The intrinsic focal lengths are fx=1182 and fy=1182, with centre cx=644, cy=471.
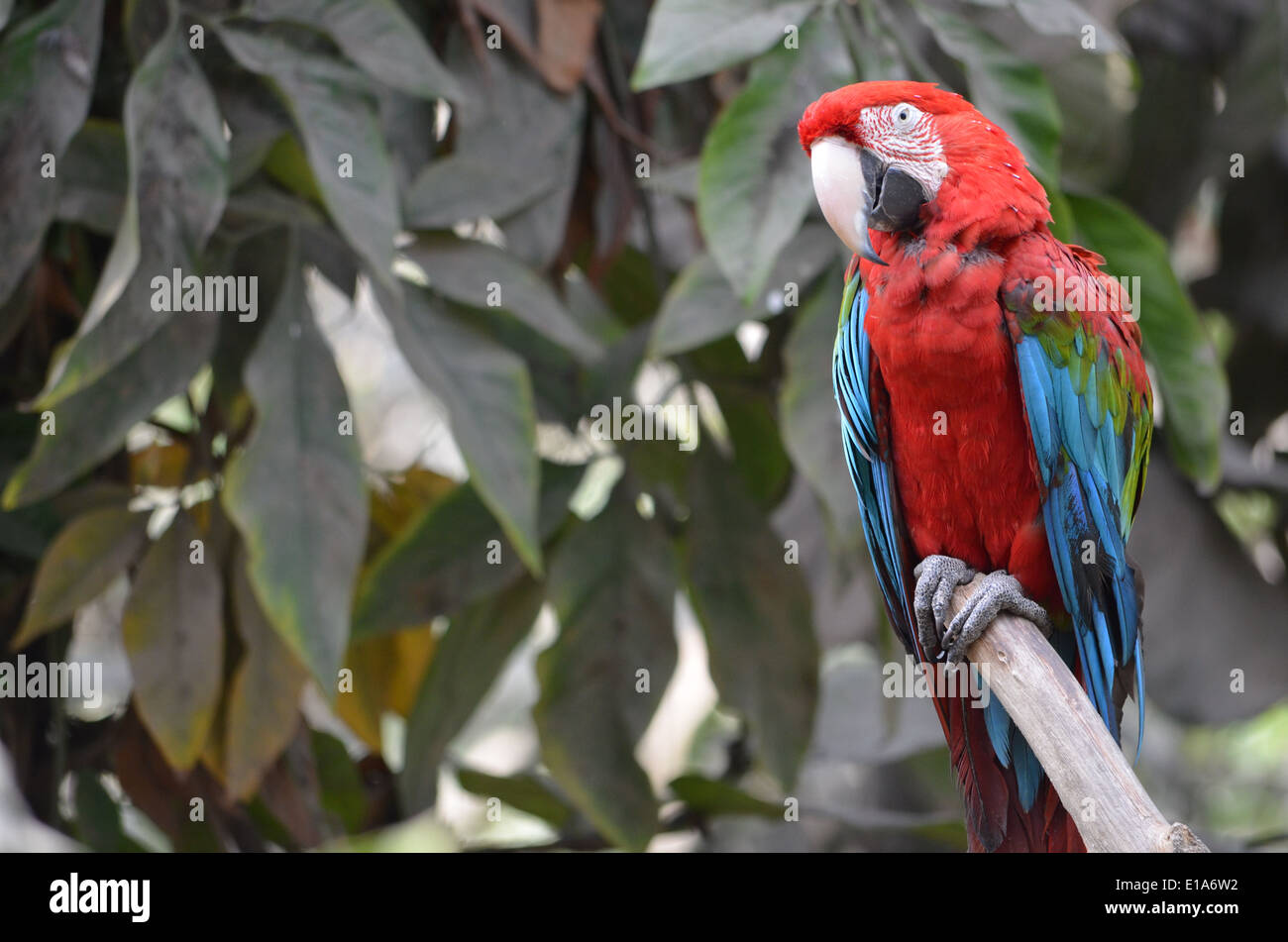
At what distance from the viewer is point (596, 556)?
1.90 metres

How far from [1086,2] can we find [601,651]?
6.68 feet

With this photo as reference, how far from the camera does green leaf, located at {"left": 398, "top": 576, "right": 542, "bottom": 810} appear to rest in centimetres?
200

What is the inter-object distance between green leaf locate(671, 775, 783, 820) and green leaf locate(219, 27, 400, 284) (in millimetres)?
1097

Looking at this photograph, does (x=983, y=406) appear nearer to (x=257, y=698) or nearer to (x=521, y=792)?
(x=257, y=698)

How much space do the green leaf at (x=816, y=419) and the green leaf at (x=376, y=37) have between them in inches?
23.3

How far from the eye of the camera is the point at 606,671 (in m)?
1.88

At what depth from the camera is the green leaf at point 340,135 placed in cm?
147

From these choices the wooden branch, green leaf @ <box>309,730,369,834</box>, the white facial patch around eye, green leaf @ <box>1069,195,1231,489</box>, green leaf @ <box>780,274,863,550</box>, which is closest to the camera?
the wooden branch

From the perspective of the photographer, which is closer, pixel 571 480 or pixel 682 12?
pixel 682 12

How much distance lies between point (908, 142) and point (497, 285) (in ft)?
2.96

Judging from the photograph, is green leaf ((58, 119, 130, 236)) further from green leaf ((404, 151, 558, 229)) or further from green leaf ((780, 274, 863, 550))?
green leaf ((780, 274, 863, 550))

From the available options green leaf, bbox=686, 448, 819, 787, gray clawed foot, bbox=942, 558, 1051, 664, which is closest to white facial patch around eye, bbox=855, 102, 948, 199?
gray clawed foot, bbox=942, 558, 1051, 664

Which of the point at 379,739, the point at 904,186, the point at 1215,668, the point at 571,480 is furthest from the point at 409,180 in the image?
the point at 1215,668
